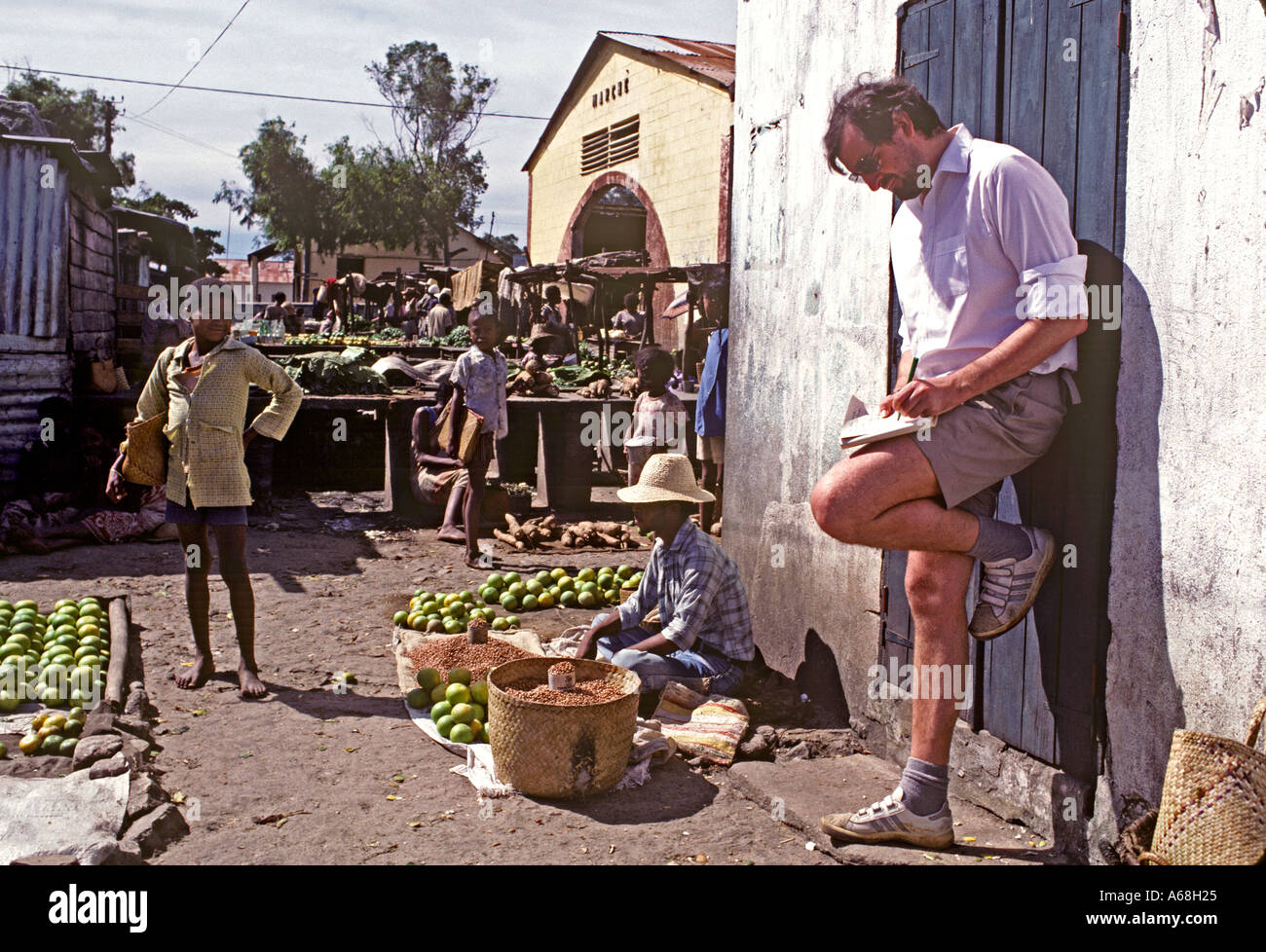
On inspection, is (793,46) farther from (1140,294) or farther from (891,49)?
(1140,294)

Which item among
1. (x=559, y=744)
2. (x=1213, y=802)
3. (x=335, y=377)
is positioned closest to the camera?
(x=1213, y=802)

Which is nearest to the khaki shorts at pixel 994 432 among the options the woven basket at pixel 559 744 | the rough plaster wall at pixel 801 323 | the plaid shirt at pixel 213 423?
the rough plaster wall at pixel 801 323

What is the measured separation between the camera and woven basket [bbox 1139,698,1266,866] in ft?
9.08

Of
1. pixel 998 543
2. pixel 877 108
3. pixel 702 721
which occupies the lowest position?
pixel 702 721

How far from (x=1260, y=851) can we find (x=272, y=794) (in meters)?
3.63

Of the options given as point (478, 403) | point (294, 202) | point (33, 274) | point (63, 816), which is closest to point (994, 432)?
point (63, 816)

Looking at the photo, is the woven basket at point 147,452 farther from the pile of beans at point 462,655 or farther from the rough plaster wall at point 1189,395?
the rough plaster wall at point 1189,395

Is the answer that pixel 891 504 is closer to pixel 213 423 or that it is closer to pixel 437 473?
pixel 213 423

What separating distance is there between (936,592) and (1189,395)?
1016mm

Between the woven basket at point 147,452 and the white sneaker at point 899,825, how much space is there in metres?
4.19

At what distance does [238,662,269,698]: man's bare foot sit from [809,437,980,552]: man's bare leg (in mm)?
3629

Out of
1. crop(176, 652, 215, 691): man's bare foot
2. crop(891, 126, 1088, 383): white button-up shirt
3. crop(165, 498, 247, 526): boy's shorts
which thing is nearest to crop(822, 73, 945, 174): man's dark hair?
crop(891, 126, 1088, 383): white button-up shirt

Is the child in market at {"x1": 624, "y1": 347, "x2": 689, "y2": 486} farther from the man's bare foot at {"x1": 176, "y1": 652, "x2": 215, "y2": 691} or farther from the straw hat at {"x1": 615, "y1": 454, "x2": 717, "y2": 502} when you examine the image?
the man's bare foot at {"x1": 176, "y1": 652, "x2": 215, "y2": 691}

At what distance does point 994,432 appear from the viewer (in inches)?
140
